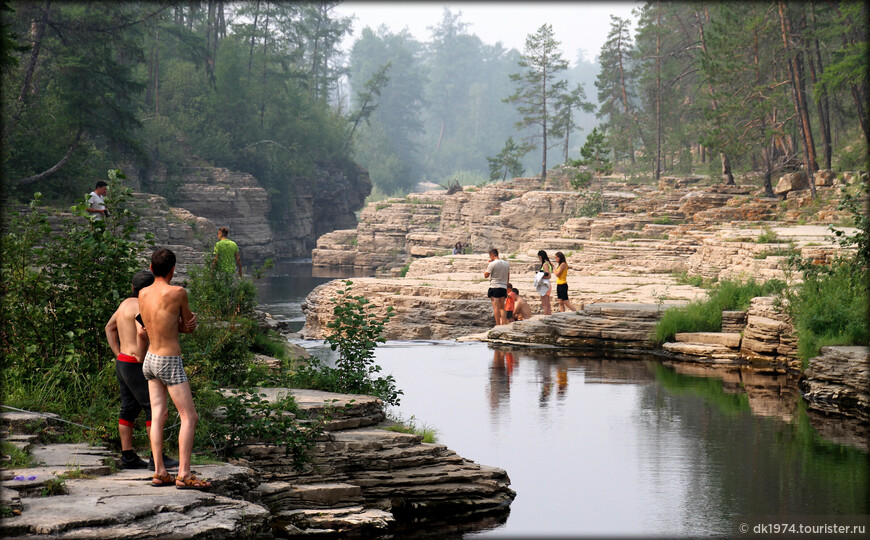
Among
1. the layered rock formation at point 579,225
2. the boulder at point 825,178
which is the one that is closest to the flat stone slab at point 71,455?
the layered rock formation at point 579,225

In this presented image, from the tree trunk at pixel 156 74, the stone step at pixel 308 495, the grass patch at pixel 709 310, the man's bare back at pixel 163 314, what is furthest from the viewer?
the tree trunk at pixel 156 74

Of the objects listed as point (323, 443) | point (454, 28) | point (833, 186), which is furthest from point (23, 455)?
point (454, 28)

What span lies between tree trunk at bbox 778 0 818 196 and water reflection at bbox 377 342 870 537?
65.4 ft

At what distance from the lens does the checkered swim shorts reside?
611 cm

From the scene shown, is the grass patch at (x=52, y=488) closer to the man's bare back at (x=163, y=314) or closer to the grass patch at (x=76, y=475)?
the grass patch at (x=76, y=475)

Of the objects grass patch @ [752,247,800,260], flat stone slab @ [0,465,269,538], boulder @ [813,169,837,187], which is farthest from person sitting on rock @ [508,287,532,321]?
boulder @ [813,169,837,187]

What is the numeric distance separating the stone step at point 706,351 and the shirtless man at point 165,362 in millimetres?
10837

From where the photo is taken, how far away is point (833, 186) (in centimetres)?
3153

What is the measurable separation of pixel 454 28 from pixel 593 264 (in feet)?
383

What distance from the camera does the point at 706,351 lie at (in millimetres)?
15102

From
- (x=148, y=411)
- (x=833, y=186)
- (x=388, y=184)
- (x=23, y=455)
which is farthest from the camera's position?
(x=388, y=184)

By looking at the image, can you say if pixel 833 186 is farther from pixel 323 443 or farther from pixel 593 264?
pixel 323 443

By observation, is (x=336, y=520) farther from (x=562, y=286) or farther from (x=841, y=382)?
(x=562, y=286)

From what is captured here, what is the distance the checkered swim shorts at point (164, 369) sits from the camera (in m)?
6.11
